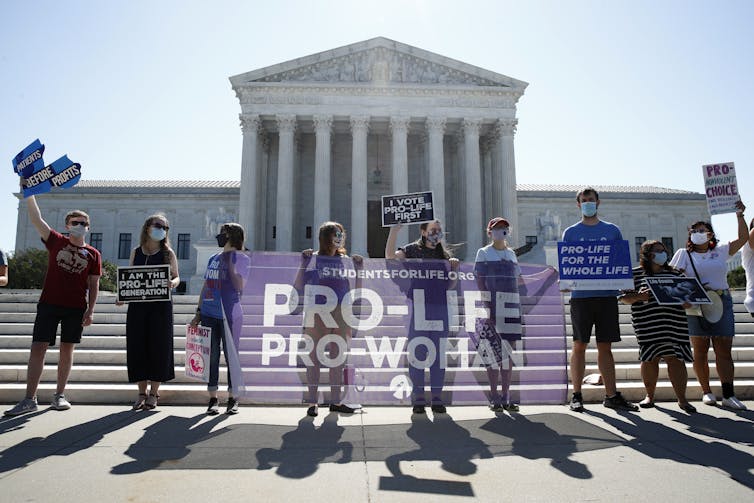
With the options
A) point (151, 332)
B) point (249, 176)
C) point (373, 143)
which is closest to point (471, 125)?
point (373, 143)

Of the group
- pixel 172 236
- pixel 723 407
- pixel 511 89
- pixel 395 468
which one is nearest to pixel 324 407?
pixel 395 468

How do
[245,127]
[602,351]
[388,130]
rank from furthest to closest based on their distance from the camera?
1. [388,130]
2. [245,127]
3. [602,351]

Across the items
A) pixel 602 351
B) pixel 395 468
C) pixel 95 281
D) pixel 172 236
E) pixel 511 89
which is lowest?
pixel 395 468

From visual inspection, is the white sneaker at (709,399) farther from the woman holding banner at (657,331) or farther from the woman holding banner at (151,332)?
the woman holding banner at (151,332)

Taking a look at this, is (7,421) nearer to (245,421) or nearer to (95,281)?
(95,281)

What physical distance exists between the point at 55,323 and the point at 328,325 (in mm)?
3512

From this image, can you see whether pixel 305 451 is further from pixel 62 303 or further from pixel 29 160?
pixel 29 160

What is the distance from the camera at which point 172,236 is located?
4716cm

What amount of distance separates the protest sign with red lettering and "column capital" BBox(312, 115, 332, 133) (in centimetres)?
2870

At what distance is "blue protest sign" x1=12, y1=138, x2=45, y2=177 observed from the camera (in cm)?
691

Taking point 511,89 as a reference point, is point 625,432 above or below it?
below

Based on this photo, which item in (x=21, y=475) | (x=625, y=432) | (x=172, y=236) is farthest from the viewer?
(x=172, y=236)

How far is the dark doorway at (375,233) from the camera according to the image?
38625 millimetres

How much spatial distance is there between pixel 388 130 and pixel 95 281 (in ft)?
108
